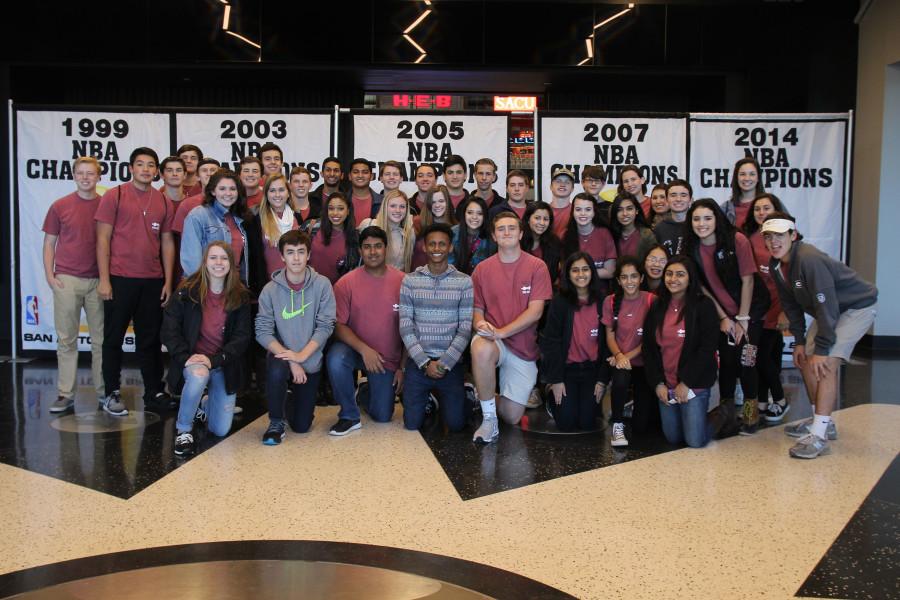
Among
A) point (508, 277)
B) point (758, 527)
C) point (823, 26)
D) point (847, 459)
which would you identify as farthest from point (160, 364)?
point (823, 26)

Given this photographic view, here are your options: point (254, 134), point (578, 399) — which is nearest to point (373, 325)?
point (578, 399)

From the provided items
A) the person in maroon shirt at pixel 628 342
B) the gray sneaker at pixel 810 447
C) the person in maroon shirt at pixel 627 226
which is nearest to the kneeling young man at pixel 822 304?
the gray sneaker at pixel 810 447

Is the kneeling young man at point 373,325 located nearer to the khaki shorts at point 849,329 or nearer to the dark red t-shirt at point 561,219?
the dark red t-shirt at point 561,219

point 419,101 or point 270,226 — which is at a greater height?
point 419,101

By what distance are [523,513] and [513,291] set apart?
64.8 inches

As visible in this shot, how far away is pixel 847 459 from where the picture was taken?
4016 mm

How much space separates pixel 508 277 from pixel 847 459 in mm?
2010

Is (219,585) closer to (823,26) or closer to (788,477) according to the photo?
(788,477)

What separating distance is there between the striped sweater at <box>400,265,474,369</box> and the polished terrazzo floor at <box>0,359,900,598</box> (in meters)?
0.53

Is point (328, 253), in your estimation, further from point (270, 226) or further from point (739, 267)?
point (739, 267)

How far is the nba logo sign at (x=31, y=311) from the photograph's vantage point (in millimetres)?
6707

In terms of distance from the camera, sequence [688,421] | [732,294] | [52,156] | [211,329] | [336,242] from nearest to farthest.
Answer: [688,421] < [211,329] < [732,294] < [336,242] < [52,156]

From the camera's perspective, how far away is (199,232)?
4.65 m

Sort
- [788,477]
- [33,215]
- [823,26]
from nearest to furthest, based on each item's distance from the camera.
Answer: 1. [788,477]
2. [33,215]
3. [823,26]
